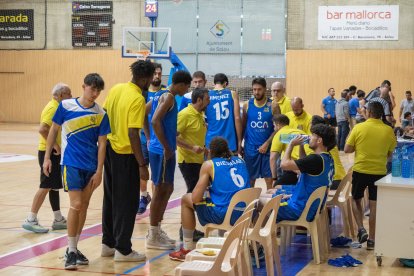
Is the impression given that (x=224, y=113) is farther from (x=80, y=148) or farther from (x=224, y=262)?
(x=224, y=262)

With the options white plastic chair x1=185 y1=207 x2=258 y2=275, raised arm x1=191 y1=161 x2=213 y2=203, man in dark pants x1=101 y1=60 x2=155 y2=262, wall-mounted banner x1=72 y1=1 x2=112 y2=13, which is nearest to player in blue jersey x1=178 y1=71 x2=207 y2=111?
man in dark pants x1=101 y1=60 x2=155 y2=262

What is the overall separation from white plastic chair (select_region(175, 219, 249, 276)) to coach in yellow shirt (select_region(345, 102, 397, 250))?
9.92ft

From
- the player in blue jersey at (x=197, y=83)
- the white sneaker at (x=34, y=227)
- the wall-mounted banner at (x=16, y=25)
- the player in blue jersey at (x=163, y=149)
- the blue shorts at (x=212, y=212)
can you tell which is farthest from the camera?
the wall-mounted banner at (x=16, y=25)

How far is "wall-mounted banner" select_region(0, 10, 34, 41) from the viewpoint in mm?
29391

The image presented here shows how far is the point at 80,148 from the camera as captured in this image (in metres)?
6.42

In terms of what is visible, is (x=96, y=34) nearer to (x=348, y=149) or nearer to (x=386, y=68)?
(x=386, y=68)

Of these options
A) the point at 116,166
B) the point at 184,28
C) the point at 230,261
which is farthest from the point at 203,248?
the point at 184,28

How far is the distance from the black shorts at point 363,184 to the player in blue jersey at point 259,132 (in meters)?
1.18

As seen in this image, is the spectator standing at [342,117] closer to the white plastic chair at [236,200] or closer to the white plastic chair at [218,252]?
the white plastic chair at [236,200]

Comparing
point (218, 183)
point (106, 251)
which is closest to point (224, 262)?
point (218, 183)

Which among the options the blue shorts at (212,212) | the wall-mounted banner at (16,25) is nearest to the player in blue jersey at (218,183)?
the blue shorts at (212,212)

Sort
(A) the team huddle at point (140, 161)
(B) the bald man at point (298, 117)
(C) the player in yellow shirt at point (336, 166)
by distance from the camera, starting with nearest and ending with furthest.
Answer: (A) the team huddle at point (140, 161) < (C) the player in yellow shirt at point (336, 166) < (B) the bald man at point (298, 117)

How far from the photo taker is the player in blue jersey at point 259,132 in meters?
8.62

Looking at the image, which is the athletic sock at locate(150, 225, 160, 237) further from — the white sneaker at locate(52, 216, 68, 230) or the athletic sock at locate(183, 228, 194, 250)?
the white sneaker at locate(52, 216, 68, 230)
